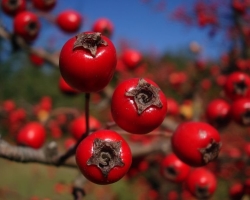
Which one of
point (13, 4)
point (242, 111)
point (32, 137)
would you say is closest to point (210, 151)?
point (242, 111)

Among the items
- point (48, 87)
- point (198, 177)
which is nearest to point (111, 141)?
point (198, 177)

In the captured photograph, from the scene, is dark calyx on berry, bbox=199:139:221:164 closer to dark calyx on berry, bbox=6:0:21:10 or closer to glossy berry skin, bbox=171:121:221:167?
glossy berry skin, bbox=171:121:221:167

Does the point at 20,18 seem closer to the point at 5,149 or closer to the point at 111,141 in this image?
the point at 5,149

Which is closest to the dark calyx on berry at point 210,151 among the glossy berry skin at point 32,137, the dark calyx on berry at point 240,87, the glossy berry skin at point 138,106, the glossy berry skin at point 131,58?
the glossy berry skin at point 138,106

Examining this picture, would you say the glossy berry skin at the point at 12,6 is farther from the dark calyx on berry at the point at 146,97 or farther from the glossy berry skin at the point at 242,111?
the glossy berry skin at the point at 242,111

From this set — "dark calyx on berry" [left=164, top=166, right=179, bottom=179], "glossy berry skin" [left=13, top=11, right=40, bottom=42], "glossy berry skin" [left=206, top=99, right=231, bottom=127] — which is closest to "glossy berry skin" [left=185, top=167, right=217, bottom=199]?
"dark calyx on berry" [left=164, top=166, right=179, bottom=179]
